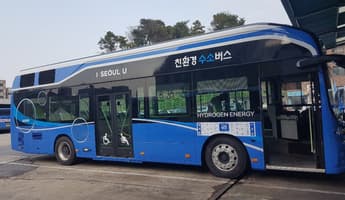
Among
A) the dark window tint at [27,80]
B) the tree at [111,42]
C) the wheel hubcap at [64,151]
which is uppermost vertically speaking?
the tree at [111,42]

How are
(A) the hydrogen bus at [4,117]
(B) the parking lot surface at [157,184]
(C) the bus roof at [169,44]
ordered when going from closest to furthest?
(B) the parking lot surface at [157,184], (C) the bus roof at [169,44], (A) the hydrogen bus at [4,117]

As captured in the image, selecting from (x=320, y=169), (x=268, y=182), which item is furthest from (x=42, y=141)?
(x=320, y=169)

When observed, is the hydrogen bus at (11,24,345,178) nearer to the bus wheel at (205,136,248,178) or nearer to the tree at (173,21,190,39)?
the bus wheel at (205,136,248,178)

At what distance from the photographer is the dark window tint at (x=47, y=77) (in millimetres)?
10912

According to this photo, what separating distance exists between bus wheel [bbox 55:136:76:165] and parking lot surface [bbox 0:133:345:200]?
609mm

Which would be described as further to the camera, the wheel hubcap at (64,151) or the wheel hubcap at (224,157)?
the wheel hubcap at (64,151)

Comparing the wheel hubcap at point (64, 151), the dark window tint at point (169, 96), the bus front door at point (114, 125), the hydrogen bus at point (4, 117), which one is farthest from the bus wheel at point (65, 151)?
the hydrogen bus at point (4, 117)

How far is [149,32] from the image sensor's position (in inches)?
2063

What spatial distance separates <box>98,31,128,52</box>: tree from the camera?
170 ft

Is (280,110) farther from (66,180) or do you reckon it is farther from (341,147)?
(66,180)

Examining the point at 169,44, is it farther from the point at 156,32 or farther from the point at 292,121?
the point at 156,32

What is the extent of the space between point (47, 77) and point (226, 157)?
253 inches

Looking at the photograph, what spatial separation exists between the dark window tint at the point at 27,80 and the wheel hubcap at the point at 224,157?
6803 mm

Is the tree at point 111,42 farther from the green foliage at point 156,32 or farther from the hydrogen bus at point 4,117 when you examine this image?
the hydrogen bus at point 4,117
